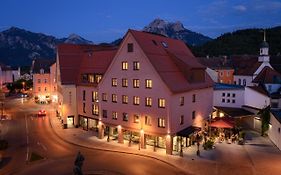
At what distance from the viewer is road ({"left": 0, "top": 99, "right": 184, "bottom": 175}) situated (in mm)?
32000

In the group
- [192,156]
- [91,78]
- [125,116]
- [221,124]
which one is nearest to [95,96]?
[91,78]

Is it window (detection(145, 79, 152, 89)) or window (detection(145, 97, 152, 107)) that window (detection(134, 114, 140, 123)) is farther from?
window (detection(145, 79, 152, 89))

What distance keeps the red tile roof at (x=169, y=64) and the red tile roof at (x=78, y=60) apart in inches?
409

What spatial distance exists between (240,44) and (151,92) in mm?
133419

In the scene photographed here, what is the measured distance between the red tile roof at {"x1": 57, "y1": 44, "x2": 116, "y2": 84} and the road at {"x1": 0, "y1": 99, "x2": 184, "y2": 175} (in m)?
11.7

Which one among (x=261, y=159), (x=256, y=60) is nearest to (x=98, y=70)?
(x=261, y=159)

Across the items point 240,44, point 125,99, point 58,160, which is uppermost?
point 240,44

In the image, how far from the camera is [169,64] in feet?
136

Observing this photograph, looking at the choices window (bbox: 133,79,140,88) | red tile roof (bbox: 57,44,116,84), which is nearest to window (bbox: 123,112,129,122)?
window (bbox: 133,79,140,88)

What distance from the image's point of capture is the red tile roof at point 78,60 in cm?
5112

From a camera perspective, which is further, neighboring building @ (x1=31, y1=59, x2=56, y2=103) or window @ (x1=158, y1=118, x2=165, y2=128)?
neighboring building @ (x1=31, y1=59, x2=56, y2=103)

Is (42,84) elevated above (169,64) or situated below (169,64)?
below

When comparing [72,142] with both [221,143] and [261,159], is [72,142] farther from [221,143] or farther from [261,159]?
[261,159]

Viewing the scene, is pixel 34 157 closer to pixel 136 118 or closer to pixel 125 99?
pixel 136 118
